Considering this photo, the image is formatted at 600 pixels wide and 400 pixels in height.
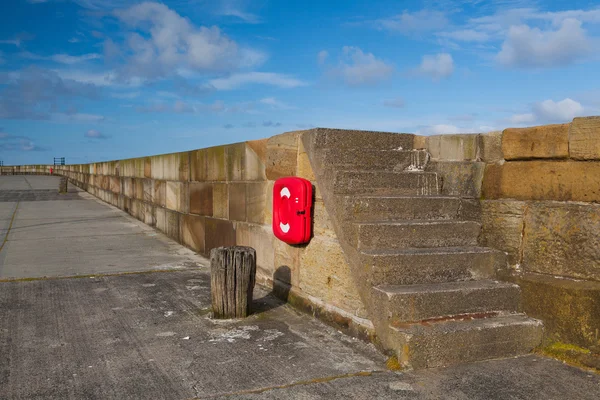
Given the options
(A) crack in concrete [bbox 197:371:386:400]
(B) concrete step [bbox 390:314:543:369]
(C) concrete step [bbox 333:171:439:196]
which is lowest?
(A) crack in concrete [bbox 197:371:386:400]

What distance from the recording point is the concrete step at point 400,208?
4.32 metres

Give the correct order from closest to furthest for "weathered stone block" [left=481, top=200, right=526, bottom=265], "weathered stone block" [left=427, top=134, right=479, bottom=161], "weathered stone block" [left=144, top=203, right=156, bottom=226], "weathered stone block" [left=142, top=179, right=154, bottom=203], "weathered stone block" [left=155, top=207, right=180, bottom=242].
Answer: "weathered stone block" [left=481, top=200, right=526, bottom=265] → "weathered stone block" [left=427, top=134, right=479, bottom=161] → "weathered stone block" [left=155, top=207, right=180, bottom=242] → "weathered stone block" [left=144, top=203, right=156, bottom=226] → "weathered stone block" [left=142, top=179, right=154, bottom=203]

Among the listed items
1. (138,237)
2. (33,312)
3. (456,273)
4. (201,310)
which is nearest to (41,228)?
(138,237)

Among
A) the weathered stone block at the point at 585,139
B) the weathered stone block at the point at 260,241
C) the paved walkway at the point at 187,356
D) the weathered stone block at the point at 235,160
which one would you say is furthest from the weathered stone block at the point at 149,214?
the weathered stone block at the point at 585,139

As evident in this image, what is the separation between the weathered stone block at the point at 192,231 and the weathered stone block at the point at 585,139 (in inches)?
216

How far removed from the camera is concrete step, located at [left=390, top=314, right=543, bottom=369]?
3.44 m

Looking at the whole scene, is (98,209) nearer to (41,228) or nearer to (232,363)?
(41,228)

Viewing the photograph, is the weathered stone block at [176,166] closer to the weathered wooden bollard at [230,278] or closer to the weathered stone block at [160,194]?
the weathered stone block at [160,194]

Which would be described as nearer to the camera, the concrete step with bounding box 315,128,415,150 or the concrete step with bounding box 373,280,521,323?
the concrete step with bounding box 373,280,521,323

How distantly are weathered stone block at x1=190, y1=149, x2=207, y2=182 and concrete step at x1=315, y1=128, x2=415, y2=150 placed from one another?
137 inches

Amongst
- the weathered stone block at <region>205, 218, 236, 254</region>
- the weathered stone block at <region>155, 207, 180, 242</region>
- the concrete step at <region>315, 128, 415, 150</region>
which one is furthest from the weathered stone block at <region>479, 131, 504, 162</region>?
the weathered stone block at <region>155, 207, 180, 242</region>

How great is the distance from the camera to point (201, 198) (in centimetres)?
804

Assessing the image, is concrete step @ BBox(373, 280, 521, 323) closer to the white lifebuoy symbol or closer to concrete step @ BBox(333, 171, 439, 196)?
concrete step @ BBox(333, 171, 439, 196)

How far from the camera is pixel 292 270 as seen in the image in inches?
204
